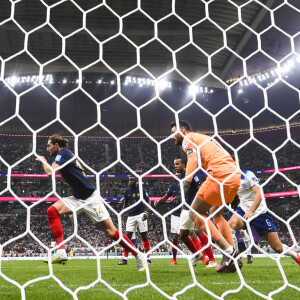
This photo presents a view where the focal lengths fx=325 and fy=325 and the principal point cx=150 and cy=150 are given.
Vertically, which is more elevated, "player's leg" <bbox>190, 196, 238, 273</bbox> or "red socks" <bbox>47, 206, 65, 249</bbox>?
"player's leg" <bbox>190, 196, 238, 273</bbox>

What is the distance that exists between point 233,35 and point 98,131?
14.6 meters

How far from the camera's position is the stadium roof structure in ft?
51.8

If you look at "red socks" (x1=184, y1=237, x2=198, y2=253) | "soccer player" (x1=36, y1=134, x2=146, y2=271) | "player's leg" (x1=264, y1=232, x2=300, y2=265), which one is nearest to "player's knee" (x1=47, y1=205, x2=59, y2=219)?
"soccer player" (x1=36, y1=134, x2=146, y2=271)

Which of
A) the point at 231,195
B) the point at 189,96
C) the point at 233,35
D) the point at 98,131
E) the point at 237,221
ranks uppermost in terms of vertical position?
the point at 231,195

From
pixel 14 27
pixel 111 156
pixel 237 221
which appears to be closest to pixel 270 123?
pixel 111 156

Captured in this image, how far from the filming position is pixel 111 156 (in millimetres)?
27234

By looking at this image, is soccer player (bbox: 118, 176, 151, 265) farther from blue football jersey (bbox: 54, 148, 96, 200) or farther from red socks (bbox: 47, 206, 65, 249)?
red socks (bbox: 47, 206, 65, 249)

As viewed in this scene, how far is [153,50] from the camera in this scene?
1973 centimetres

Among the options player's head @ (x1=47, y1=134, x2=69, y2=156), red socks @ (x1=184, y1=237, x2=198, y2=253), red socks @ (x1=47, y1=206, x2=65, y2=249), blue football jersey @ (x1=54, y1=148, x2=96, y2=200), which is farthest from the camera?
red socks @ (x1=184, y1=237, x2=198, y2=253)

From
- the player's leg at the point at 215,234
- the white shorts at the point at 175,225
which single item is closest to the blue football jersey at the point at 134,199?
the white shorts at the point at 175,225

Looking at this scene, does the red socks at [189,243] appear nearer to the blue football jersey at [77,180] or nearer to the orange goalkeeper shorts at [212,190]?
the blue football jersey at [77,180]

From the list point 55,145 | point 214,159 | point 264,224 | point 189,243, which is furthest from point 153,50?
point 214,159

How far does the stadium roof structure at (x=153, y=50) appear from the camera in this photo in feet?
51.8

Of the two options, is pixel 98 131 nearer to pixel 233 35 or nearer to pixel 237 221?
pixel 233 35
